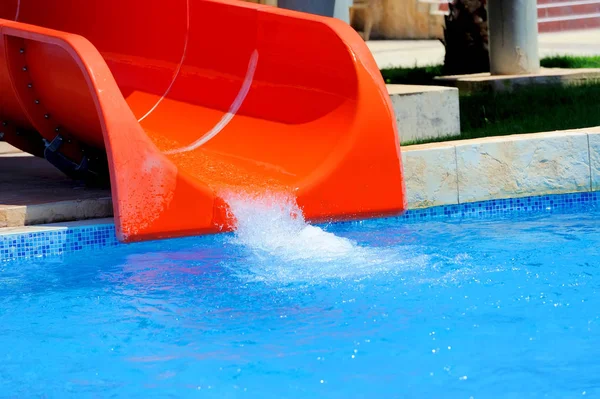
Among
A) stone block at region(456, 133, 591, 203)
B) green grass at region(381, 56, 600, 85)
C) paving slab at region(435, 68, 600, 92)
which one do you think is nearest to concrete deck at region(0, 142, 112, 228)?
stone block at region(456, 133, 591, 203)

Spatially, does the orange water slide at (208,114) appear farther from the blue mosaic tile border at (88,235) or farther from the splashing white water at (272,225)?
the blue mosaic tile border at (88,235)

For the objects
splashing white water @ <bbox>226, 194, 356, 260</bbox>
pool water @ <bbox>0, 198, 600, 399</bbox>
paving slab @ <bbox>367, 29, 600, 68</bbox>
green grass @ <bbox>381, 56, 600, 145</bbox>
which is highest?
paving slab @ <bbox>367, 29, 600, 68</bbox>

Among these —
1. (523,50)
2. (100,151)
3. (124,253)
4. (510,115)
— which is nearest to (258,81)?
(100,151)

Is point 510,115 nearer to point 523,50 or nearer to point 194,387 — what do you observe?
point 523,50

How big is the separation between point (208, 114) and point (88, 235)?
55.2 inches

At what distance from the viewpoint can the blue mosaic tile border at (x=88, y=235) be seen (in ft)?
17.0

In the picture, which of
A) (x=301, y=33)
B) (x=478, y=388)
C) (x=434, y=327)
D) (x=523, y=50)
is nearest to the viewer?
(x=478, y=388)

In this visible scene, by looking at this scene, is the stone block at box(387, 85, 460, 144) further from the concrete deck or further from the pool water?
the concrete deck

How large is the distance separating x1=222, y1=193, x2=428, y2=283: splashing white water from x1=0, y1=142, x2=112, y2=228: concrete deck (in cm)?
77

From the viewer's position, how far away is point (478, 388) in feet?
11.0

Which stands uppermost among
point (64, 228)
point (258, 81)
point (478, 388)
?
point (258, 81)

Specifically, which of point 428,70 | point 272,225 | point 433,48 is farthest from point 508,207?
point 433,48

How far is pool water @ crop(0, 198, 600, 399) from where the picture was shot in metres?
3.46

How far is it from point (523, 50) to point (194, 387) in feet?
22.2
